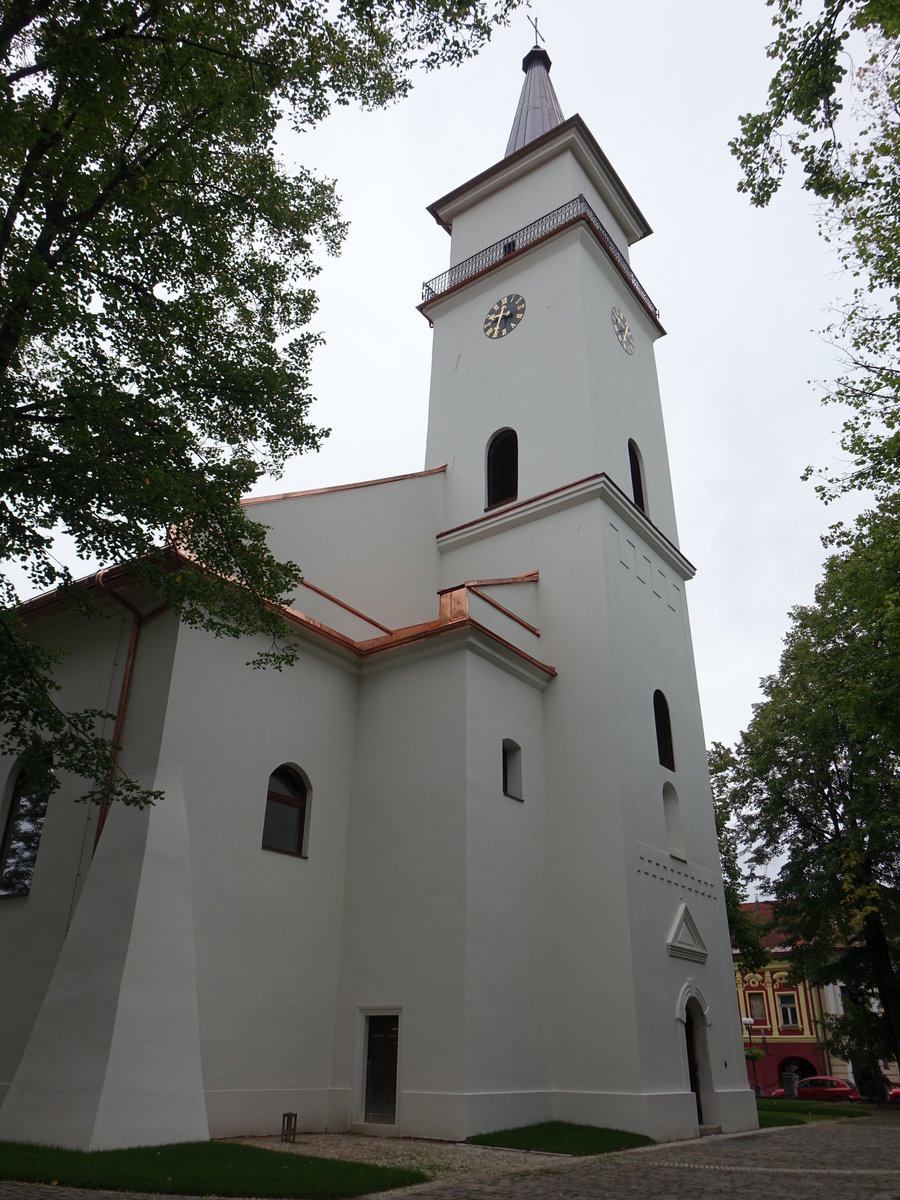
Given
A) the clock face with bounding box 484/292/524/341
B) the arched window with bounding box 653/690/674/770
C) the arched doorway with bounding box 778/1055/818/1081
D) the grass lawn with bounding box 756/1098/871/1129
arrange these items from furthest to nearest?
the arched doorway with bounding box 778/1055/818/1081
the clock face with bounding box 484/292/524/341
the grass lawn with bounding box 756/1098/871/1129
the arched window with bounding box 653/690/674/770

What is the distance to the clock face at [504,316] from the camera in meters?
20.3

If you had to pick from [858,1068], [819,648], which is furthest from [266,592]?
[858,1068]

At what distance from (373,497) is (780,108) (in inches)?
390

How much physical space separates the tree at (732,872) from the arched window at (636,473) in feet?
31.1

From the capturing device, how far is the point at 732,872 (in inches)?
1039

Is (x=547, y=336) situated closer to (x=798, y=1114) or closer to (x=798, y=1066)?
(x=798, y=1114)

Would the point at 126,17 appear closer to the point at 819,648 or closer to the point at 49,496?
the point at 49,496

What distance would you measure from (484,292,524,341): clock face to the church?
296 centimetres

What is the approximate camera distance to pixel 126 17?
6.94m

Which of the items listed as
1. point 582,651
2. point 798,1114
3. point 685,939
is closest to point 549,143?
point 582,651

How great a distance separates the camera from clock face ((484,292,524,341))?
66.5ft

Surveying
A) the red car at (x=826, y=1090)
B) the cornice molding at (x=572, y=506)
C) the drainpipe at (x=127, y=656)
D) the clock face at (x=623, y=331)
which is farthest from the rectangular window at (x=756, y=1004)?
the drainpipe at (x=127, y=656)

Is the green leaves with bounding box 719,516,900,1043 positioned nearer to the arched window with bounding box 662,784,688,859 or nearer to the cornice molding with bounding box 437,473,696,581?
the cornice molding with bounding box 437,473,696,581

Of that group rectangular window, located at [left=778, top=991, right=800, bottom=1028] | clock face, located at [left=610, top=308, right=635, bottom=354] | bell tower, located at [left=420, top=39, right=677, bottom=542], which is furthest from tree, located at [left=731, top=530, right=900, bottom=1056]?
rectangular window, located at [left=778, top=991, right=800, bottom=1028]
